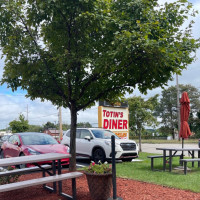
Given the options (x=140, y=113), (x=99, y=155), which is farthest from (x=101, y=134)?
(x=140, y=113)

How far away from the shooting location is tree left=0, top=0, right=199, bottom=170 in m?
6.12

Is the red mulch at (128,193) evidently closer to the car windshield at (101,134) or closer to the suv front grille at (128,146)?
the suv front grille at (128,146)

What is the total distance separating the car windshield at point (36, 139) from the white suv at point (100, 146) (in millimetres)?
2035

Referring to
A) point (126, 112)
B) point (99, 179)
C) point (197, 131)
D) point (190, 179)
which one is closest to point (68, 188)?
point (99, 179)

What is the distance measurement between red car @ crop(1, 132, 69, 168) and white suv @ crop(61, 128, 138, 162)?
2.05 m

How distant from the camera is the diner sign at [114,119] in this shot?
47.8 ft

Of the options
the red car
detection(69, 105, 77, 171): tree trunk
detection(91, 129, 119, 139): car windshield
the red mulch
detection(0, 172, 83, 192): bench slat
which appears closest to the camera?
detection(0, 172, 83, 192): bench slat

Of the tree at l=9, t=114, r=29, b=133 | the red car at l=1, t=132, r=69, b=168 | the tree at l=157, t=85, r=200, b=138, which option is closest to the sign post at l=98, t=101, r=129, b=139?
the red car at l=1, t=132, r=69, b=168

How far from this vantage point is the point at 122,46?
5.69m

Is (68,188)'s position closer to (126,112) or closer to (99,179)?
(99,179)

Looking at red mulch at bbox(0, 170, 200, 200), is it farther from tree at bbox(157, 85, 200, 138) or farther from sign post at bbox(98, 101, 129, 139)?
tree at bbox(157, 85, 200, 138)

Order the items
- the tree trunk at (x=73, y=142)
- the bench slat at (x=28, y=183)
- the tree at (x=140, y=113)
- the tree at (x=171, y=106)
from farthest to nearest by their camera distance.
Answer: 1. the tree at (x=171, y=106)
2. the tree at (x=140, y=113)
3. the tree trunk at (x=73, y=142)
4. the bench slat at (x=28, y=183)

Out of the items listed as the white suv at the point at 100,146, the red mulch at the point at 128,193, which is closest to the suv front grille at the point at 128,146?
the white suv at the point at 100,146

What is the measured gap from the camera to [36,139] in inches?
414
